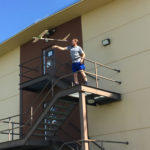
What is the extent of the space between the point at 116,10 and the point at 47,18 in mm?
3407

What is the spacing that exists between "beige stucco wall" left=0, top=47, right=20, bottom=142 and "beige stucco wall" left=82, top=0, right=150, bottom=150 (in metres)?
Answer: 5.15

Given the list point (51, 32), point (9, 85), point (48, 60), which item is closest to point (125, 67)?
point (48, 60)

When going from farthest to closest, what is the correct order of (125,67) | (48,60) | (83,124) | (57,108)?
(48,60)
(57,108)
(125,67)
(83,124)

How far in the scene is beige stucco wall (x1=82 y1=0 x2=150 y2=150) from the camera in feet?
39.4

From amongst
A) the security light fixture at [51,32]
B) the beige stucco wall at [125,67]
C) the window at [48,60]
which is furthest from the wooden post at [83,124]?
the security light fixture at [51,32]

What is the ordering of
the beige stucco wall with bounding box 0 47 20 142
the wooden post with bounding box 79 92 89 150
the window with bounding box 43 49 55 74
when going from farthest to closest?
the beige stucco wall with bounding box 0 47 20 142 → the window with bounding box 43 49 55 74 → the wooden post with bounding box 79 92 89 150

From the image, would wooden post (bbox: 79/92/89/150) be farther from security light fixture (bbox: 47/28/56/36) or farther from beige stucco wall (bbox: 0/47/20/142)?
beige stucco wall (bbox: 0/47/20/142)

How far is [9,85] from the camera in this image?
59.7 feet

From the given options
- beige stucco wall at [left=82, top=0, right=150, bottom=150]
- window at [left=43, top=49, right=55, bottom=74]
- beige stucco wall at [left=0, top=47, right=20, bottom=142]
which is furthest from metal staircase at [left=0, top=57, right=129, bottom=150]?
beige stucco wall at [left=0, top=47, right=20, bottom=142]

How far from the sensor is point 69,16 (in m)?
15.4

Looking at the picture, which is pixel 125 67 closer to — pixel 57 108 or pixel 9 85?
pixel 57 108

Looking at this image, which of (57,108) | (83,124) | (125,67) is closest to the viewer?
(83,124)

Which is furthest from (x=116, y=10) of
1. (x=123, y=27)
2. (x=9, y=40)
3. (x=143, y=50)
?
(x=9, y=40)

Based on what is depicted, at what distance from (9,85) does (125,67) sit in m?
7.69
